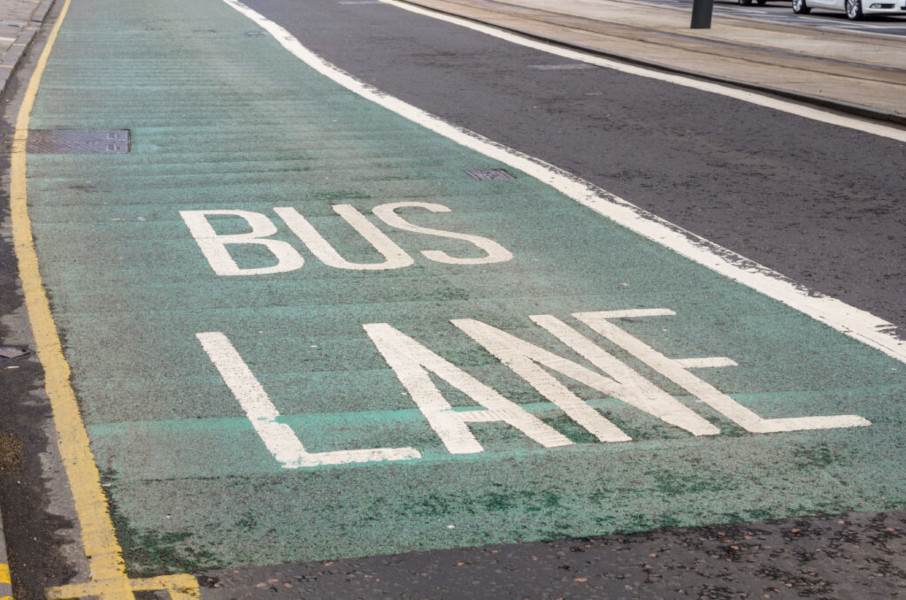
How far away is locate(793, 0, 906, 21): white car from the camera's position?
3028 centimetres

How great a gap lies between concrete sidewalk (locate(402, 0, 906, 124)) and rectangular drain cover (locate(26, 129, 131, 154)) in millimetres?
8035

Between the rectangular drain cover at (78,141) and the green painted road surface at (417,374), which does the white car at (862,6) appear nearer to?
the rectangular drain cover at (78,141)

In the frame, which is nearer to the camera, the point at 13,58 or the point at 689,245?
the point at 689,245

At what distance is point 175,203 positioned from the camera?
9.09 metres

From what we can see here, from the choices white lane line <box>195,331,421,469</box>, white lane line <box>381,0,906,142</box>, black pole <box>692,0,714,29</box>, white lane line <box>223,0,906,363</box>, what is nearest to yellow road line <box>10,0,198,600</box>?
white lane line <box>195,331,421,469</box>

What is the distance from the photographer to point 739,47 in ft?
70.8

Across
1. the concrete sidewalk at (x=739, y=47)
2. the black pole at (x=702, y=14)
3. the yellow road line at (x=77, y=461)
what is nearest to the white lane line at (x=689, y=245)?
the yellow road line at (x=77, y=461)

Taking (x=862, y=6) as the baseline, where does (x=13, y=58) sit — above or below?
below

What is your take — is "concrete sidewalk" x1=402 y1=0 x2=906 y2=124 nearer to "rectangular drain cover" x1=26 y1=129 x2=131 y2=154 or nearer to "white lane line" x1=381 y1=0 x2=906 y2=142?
"white lane line" x1=381 y1=0 x2=906 y2=142

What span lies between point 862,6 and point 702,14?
747cm

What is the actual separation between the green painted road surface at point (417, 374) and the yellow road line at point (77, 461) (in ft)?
0.24

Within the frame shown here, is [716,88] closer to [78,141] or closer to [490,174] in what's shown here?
[490,174]

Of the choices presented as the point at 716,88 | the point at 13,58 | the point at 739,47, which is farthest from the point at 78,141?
the point at 739,47

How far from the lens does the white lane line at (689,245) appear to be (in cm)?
626
